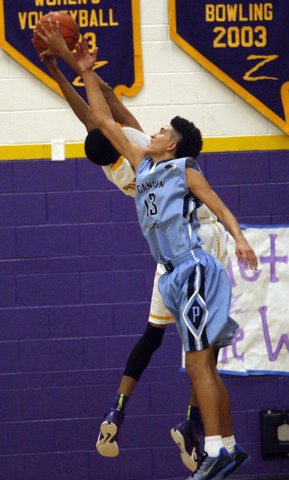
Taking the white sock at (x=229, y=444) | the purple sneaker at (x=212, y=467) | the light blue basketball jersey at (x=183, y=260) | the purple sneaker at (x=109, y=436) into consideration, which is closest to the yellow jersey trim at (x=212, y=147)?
the light blue basketball jersey at (x=183, y=260)

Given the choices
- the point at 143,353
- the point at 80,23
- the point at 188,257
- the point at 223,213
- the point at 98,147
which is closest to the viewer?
the point at 223,213

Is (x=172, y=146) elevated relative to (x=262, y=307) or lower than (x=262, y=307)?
elevated

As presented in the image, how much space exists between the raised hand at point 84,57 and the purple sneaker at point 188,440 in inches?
78.3

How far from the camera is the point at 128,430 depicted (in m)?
4.52

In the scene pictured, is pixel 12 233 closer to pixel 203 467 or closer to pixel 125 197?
pixel 125 197

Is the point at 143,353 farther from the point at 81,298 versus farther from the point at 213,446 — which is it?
the point at 81,298

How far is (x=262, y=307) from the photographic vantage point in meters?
4.57

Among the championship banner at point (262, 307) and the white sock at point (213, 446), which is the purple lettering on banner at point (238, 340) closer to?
the championship banner at point (262, 307)

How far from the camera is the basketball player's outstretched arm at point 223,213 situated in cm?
267

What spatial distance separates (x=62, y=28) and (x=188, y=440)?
236cm

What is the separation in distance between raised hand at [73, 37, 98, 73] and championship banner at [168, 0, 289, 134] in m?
1.54

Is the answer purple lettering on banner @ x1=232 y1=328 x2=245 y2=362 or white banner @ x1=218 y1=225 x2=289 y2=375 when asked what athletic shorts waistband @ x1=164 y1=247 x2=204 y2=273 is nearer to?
white banner @ x1=218 y1=225 x2=289 y2=375

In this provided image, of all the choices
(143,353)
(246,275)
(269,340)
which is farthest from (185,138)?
(269,340)

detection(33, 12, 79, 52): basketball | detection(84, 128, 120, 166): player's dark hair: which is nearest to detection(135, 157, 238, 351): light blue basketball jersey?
detection(84, 128, 120, 166): player's dark hair
